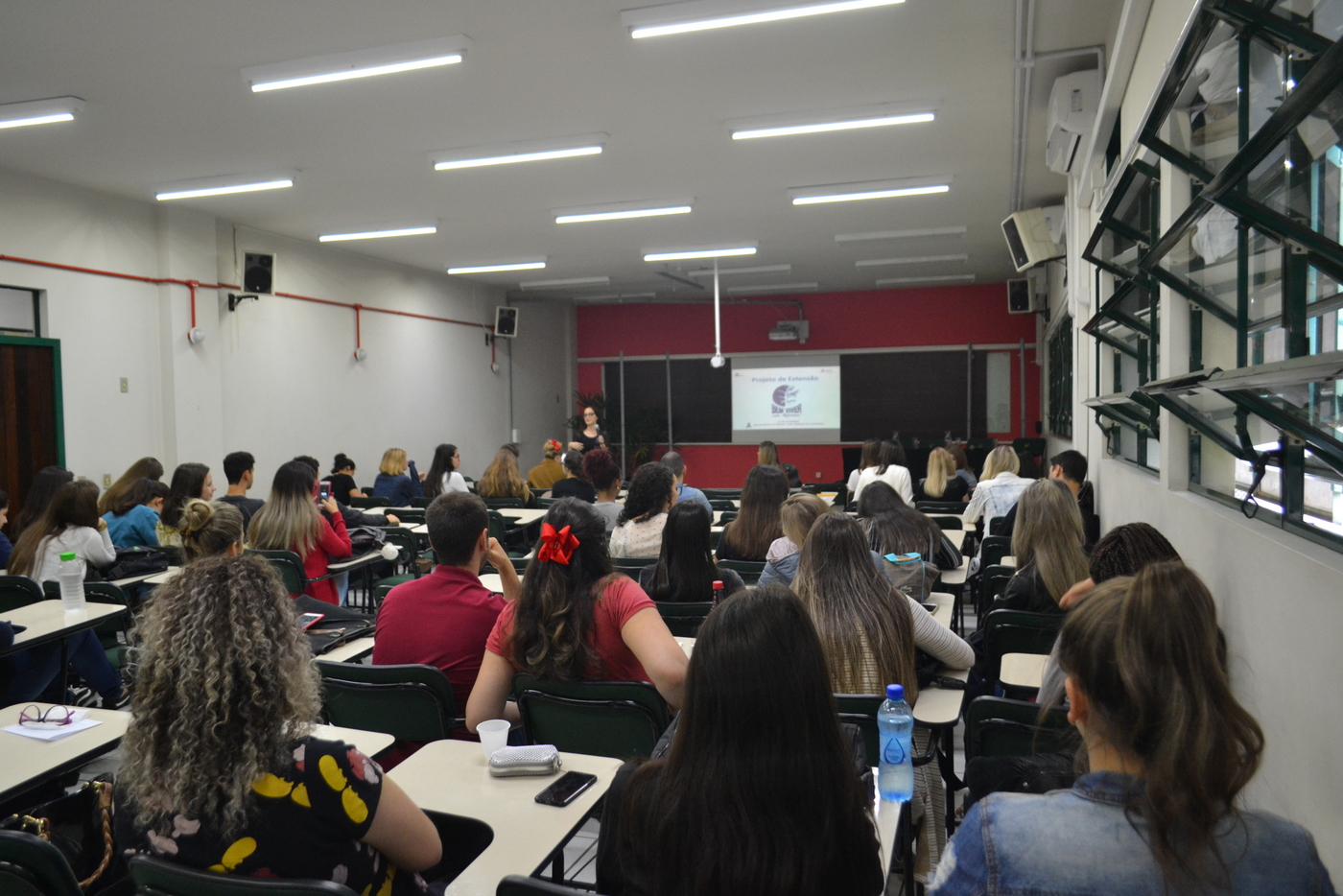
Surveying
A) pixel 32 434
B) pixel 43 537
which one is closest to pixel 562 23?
pixel 43 537

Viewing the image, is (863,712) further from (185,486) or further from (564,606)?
(185,486)

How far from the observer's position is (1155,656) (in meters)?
1.09

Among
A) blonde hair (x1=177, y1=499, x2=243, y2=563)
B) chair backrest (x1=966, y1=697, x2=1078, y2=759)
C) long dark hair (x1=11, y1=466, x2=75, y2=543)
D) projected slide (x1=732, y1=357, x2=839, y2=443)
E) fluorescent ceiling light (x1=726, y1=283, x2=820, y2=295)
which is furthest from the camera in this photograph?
projected slide (x1=732, y1=357, x2=839, y2=443)

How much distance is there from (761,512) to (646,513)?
61 centimetres

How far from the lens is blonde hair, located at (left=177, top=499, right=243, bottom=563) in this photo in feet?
11.4

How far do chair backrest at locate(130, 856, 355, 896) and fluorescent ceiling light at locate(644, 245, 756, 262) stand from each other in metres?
9.45

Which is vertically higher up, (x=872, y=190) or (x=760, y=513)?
(x=872, y=190)

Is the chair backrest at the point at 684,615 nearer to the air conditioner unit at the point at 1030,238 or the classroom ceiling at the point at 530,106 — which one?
the classroom ceiling at the point at 530,106

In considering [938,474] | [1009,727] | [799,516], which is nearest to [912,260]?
[938,474]

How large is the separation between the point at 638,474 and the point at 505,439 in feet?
31.9

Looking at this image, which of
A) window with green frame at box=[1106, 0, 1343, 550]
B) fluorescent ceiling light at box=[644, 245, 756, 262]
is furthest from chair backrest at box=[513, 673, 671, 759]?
fluorescent ceiling light at box=[644, 245, 756, 262]

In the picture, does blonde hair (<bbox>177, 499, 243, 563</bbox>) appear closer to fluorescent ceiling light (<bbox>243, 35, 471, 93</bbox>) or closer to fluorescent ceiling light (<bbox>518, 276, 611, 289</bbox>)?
fluorescent ceiling light (<bbox>243, 35, 471, 93</bbox>)

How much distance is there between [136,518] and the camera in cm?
509

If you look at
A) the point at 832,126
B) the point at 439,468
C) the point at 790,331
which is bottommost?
the point at 439,468
